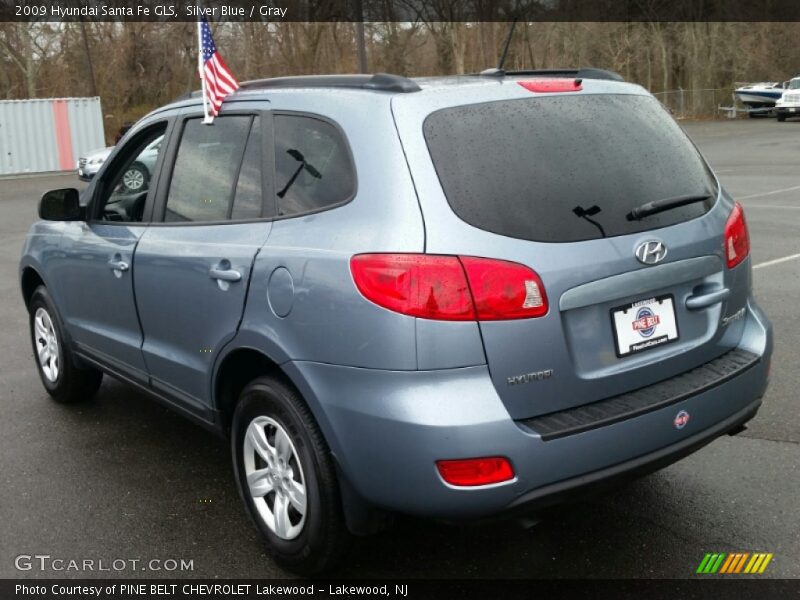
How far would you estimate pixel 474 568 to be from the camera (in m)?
3.36

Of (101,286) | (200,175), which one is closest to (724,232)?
(200,175)

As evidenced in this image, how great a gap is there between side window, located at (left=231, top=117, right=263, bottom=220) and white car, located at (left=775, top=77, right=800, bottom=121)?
128 ft

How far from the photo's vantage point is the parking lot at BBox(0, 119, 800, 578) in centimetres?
341

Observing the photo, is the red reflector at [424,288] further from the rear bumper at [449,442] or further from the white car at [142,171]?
the white car at [142,171]

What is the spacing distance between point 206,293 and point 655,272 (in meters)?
1.71

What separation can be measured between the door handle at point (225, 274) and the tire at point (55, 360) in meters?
2.06

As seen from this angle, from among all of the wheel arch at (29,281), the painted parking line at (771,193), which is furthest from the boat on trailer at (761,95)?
the wheel arch at (29,281)

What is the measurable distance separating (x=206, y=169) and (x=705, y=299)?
6.91ft

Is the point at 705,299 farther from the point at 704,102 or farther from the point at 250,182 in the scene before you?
the point at 704,102

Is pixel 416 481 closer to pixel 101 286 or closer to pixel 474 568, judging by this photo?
pixel 474 568

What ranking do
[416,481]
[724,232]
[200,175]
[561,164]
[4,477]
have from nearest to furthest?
1. [416,481]
2. [561,164]
3. [724,232]
4. [200,175]
5. [4,477]

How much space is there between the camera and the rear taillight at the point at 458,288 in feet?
8.99

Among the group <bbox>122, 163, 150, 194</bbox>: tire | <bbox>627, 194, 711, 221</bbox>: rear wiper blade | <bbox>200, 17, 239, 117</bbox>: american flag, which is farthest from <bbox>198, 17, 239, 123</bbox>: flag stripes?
<bbox>627, 194, 711, 221</bbox>: rear wiper blade

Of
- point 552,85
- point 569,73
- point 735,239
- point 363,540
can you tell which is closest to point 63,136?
point 569,73
